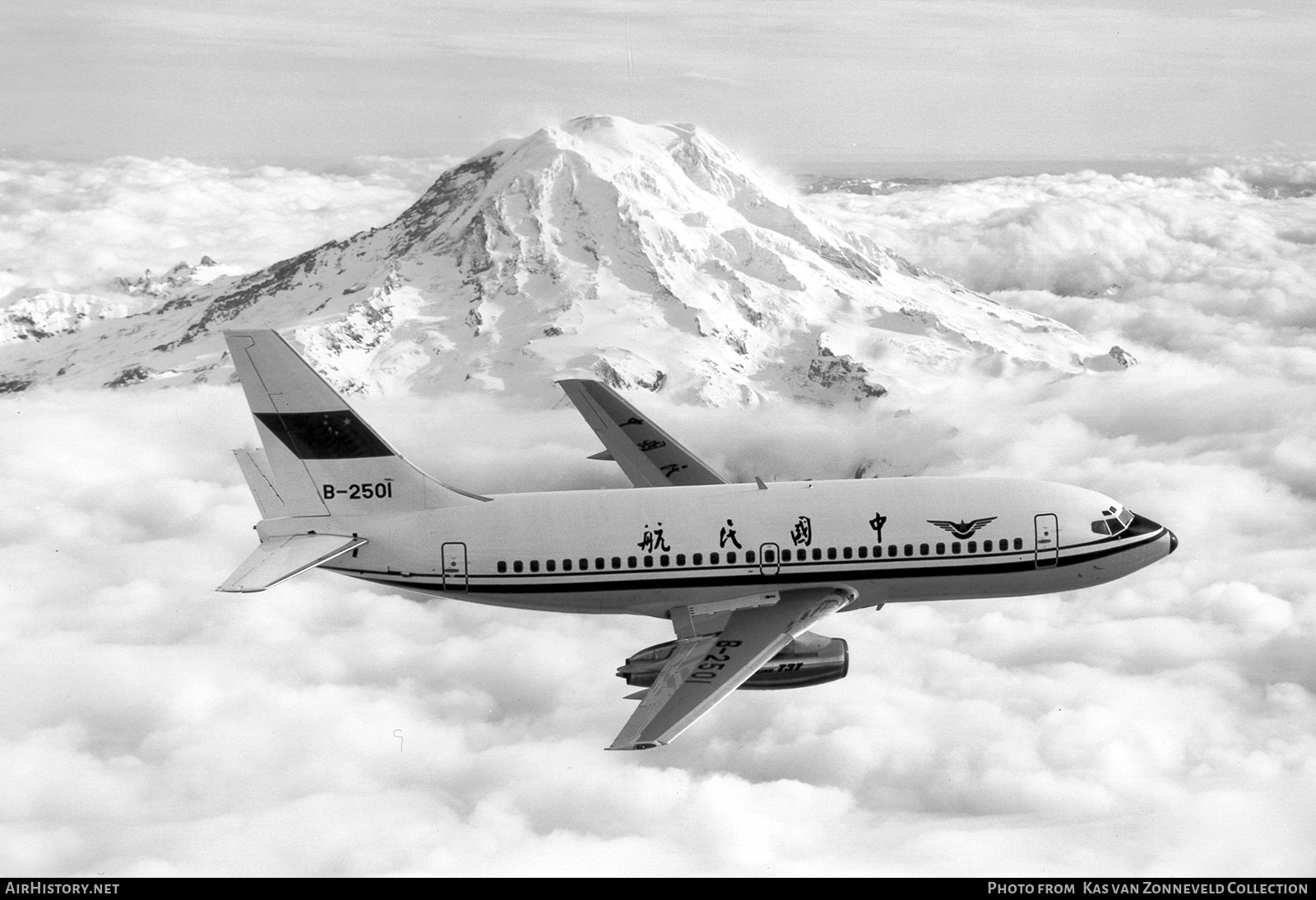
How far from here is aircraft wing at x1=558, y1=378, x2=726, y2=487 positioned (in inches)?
2349

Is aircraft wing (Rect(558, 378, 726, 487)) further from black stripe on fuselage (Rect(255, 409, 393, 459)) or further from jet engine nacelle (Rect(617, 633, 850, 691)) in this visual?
black stripe on fuselage (Rect(255, 409, 393, 459))

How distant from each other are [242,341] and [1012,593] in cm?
3565

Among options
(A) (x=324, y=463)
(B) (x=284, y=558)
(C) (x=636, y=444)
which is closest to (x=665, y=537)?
(C) (x=636, y=444)

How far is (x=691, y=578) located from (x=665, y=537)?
6.77 feet

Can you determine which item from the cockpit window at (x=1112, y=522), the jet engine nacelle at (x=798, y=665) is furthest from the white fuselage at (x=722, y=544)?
the jet engine nacelle at (x=798, y=665)

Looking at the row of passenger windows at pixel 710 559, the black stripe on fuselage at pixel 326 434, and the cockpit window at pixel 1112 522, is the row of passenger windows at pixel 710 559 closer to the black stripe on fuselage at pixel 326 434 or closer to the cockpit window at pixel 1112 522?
the black stripe on fuselage at pixel 326 434

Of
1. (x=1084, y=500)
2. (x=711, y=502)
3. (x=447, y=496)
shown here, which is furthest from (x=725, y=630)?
(x=1084, y=500)

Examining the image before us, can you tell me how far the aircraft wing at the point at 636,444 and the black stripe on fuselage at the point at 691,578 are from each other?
10.9 m

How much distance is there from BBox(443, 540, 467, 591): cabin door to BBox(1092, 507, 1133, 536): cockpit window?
28.3 meters

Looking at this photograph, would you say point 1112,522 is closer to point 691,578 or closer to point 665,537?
point 691,578

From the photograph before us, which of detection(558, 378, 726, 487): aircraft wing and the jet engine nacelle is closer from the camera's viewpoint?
the jet engine nacelle

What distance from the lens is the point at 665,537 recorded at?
157ft

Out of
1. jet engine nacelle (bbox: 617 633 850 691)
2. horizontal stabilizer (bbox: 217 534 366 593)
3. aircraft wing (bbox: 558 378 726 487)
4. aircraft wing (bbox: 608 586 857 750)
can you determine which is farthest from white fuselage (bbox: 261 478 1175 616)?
aircraft wing (bbox: 558 378 726 487)

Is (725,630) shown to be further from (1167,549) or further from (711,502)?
(1167,549)
